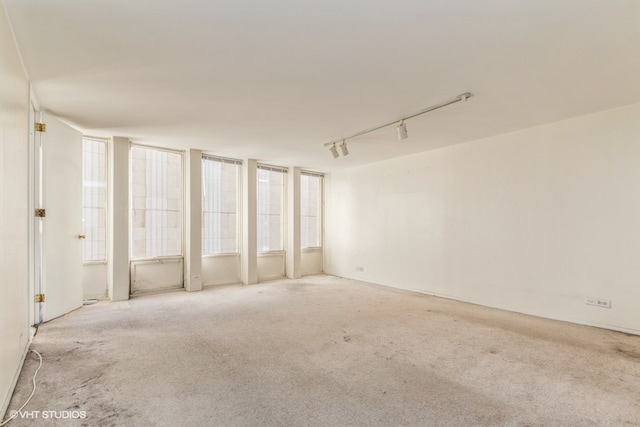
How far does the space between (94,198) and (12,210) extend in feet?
10.2

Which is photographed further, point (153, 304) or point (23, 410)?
point (153, 304)

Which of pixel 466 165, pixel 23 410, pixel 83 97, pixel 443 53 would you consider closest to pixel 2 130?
pixel 83 97

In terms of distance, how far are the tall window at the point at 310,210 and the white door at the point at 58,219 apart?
4338mm

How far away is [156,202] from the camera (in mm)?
5504

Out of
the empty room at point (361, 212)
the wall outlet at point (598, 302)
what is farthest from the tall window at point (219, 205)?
the wall outlet at point (598, 302)

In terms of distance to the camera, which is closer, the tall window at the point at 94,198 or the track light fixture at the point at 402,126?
the track light fixture at the point at 402,126

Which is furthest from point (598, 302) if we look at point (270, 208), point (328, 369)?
point (270, 208)

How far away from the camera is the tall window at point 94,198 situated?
4879 mm

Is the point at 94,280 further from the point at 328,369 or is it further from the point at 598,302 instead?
the point at 598,302

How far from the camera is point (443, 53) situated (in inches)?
96.3

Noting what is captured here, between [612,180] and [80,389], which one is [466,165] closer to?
[612,180]

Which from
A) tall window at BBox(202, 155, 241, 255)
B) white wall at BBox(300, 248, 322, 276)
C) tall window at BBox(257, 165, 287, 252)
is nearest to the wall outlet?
white wall at BBox(300, 248, 322, 276)

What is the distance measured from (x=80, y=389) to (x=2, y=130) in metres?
1.88

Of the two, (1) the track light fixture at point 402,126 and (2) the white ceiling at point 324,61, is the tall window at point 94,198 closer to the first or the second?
(2) the white ceiling at point 324,61
